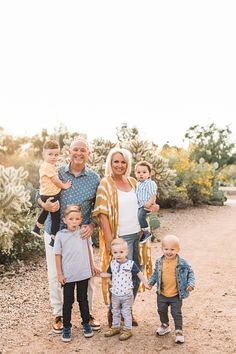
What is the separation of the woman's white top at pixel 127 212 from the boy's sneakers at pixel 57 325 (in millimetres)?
1220

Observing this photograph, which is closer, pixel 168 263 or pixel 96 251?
pixel 168 263

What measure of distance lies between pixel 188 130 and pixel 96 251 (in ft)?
109

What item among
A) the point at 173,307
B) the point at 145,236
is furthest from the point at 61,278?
the point at 173,307

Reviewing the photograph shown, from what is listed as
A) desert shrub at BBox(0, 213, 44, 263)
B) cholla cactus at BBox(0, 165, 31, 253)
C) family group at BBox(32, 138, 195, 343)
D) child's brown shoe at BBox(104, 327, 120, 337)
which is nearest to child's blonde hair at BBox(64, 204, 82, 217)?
family group at BBox(32, 138, 195, 343)

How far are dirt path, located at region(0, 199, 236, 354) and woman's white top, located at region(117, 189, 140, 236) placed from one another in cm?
112

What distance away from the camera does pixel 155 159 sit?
610 inches

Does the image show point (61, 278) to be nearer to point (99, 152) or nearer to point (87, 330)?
point (87, 330)

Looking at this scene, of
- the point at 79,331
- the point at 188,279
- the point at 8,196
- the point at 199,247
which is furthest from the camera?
the point at 199,247

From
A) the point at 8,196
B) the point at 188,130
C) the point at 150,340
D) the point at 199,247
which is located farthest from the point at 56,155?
the point at 188,130

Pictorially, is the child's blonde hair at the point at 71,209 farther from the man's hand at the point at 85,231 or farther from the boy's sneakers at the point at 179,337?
the boy's sneakers at the point at 179,337

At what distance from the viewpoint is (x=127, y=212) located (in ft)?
Answer: 16.5

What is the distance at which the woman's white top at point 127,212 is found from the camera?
5000mm

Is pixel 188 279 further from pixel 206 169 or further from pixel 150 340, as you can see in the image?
pixel 206 169

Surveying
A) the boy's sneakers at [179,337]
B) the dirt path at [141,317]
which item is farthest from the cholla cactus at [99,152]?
the boy's sneakers at [179,337]
